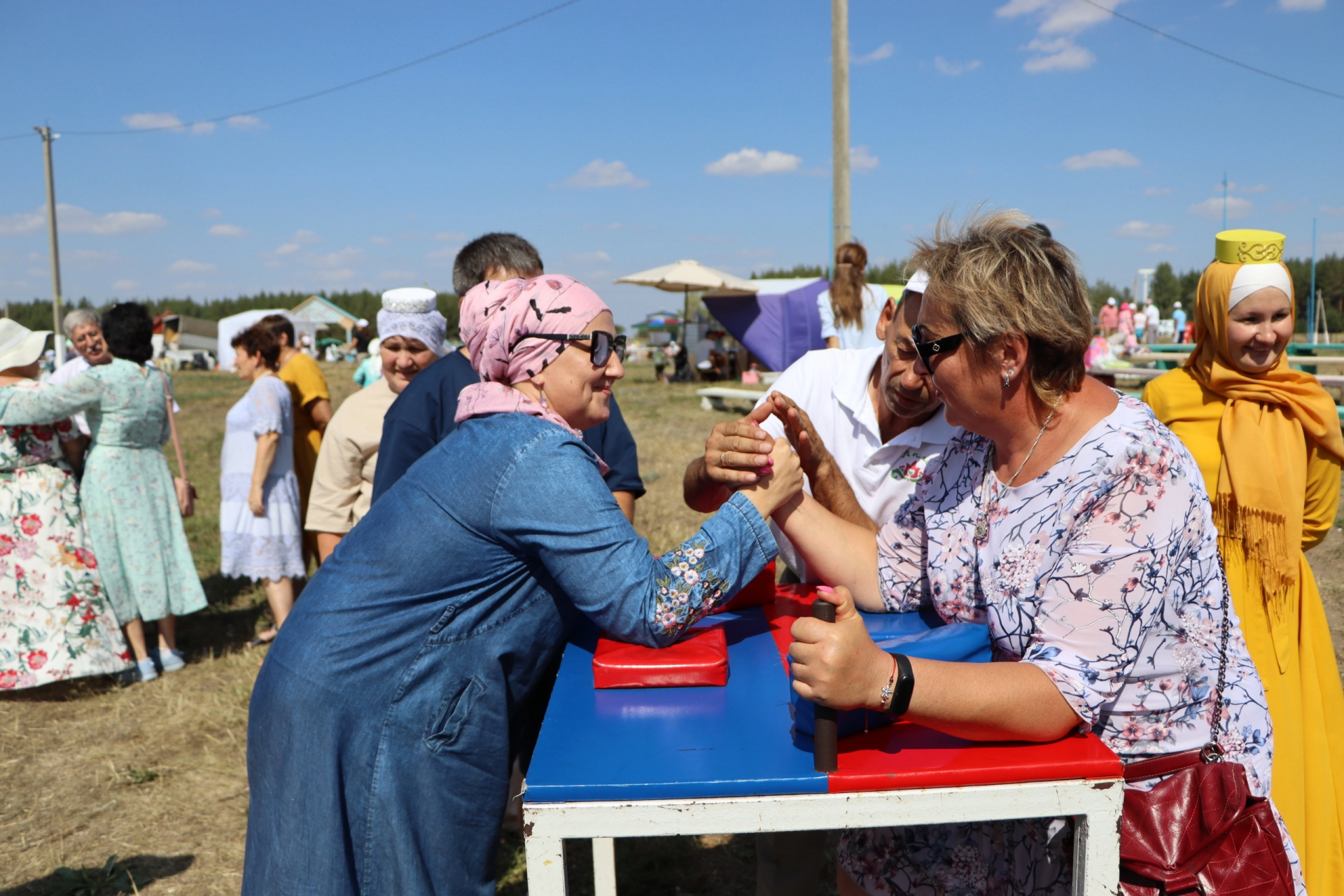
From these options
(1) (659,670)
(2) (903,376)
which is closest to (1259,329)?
(2) (903,376)

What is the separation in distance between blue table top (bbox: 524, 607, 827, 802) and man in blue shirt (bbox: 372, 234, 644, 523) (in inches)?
51.8

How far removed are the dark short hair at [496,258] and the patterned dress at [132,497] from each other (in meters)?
2.99

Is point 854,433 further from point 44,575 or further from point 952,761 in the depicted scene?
point 44,575

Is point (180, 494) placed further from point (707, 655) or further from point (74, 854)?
point (707, 655)

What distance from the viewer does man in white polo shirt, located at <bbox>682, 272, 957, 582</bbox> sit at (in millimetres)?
2127

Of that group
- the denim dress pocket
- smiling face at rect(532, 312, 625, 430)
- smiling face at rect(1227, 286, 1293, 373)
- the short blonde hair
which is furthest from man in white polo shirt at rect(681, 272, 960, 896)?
smiling face at rect(1227, 286, 1293, 373)

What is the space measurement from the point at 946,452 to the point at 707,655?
0.76m

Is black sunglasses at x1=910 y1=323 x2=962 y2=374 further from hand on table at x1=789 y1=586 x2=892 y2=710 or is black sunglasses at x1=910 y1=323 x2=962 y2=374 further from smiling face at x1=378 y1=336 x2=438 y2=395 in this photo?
smiling face at x1=378 y1=336 x2=438 y2=395

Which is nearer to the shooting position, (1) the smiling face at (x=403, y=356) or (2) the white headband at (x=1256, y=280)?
(2) the white headband at (x=1256, y=280)

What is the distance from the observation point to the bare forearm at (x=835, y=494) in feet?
7.79

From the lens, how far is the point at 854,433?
2.63 metres

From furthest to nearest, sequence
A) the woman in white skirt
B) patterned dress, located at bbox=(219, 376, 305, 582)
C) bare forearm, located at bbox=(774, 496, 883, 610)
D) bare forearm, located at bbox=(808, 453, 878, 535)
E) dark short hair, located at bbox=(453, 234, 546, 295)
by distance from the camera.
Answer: patterned dress, located at bbox=(219, 376, 305, 582), the woman in white skirt, dark short hair, located at bbox=(453, 234, 546, 295), bare forearm, located at bbox=(808, 453, 878, 535), bare forearm, located at bbox=(774, 496, 883, 610)

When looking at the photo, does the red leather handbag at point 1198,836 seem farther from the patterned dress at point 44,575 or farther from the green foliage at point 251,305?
the green foliage at point 251,305

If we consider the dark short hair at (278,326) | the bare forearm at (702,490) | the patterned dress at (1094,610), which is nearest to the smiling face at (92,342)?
the dark short hair at (278,326)
